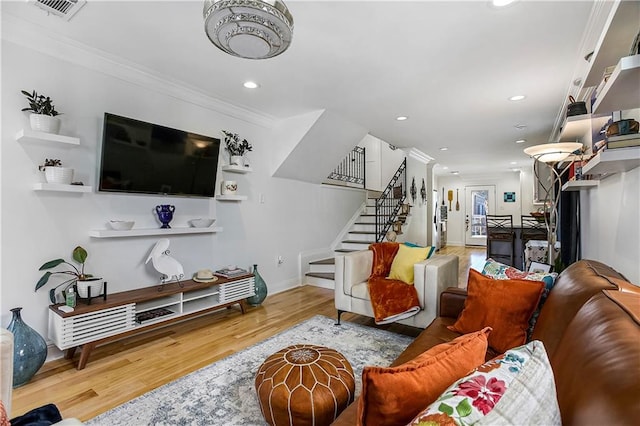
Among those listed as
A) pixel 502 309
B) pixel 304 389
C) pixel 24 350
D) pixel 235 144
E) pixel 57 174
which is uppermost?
pixel 235 144

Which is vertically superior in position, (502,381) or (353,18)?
(353,18)

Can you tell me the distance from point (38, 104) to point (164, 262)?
5.24 feet

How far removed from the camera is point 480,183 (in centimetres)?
1113

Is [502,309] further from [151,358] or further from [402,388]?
[151,358]

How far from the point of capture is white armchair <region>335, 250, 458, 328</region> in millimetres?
2777

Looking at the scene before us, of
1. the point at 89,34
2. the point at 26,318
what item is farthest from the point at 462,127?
the point at 26,318

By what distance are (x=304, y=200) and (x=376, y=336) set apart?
2765 mm

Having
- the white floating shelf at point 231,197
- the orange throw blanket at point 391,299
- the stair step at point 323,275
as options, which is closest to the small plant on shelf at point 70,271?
the white floating shelf at point 231,197

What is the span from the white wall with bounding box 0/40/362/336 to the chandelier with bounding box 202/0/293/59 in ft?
5.87

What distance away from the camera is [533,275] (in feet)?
6.35

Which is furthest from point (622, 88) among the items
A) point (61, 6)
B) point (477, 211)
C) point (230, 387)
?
point (477, 211)

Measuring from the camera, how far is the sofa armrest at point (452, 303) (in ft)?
7.56

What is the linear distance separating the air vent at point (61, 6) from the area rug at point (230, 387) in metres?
2.61

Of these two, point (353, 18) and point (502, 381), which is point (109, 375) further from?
point (353, 18)
